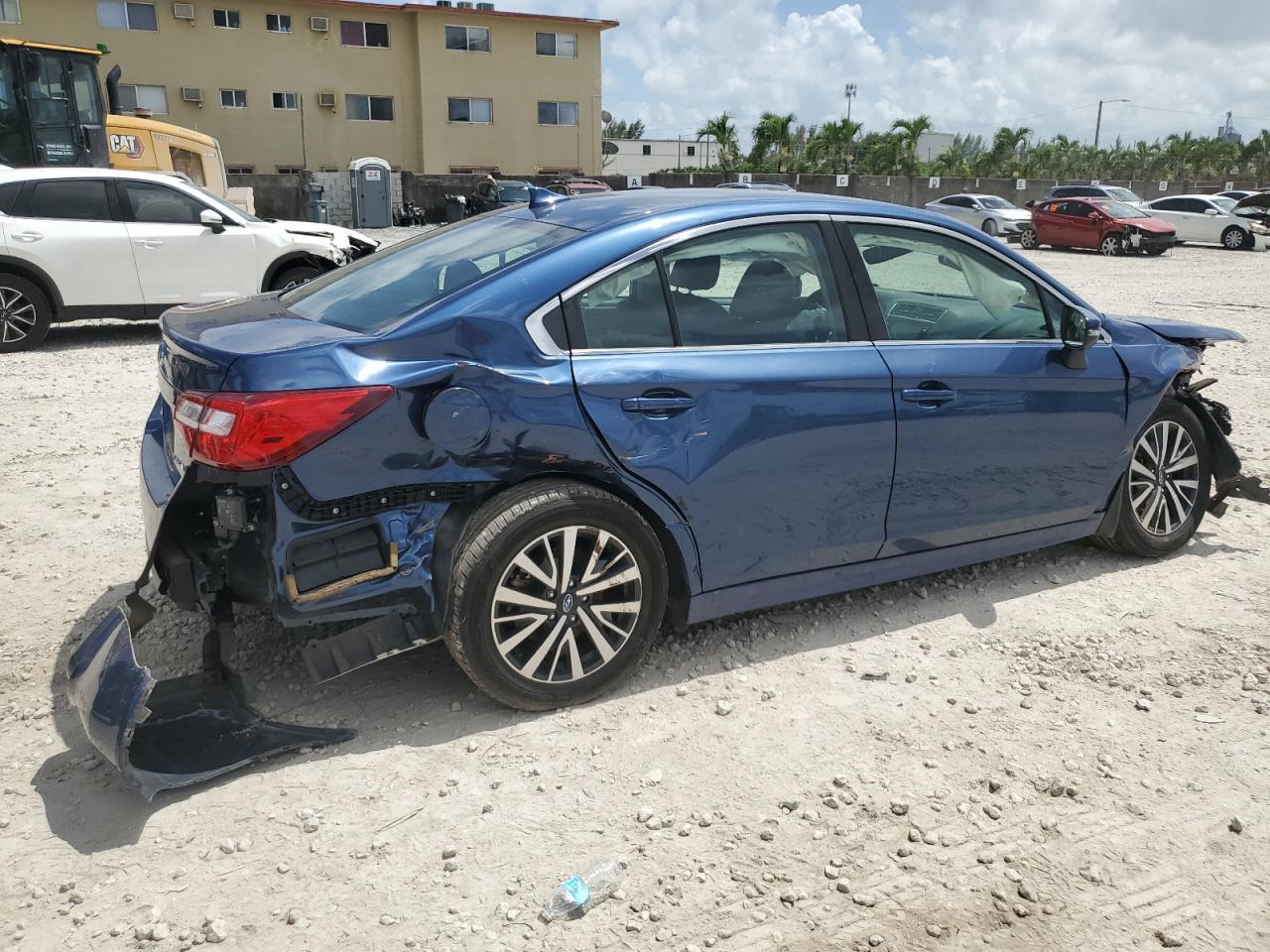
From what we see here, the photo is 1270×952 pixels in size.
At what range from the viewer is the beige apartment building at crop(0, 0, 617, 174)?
37969mm

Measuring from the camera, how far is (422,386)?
3.29 m

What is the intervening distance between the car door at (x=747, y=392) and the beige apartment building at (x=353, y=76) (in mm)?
39811

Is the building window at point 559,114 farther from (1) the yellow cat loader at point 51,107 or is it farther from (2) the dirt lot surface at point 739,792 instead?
(2) the dirt lot surface at point 739,792

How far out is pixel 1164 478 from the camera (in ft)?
16.4

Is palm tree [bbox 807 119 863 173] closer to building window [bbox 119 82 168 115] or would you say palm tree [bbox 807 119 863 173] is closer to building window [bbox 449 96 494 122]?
building window [bbox 449 96 494 122]

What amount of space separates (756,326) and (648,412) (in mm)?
599

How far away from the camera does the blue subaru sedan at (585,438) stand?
3.23m

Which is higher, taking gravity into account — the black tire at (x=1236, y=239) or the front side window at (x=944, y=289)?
the front side window at (x=944, y=289)

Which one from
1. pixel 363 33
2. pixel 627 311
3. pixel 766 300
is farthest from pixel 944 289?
pixel 363 33

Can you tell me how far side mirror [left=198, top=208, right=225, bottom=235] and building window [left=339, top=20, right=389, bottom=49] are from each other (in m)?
33.6

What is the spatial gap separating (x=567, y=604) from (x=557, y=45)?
144ft

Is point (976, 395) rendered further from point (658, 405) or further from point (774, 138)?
point (774, 138)

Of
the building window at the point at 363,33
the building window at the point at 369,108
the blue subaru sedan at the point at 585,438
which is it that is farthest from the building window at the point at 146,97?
the blue subaru sedan at the point at 585,438

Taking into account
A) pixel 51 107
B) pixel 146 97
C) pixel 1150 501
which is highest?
pixel 146 97
